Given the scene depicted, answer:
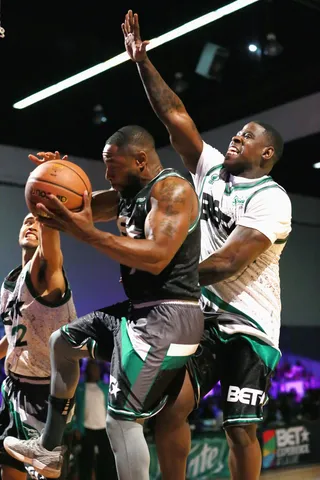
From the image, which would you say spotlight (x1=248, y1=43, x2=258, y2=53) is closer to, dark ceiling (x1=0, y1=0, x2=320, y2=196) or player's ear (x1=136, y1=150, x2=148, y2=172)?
dark ceiling (x1=0, y1=0, x2=320, y2=196)

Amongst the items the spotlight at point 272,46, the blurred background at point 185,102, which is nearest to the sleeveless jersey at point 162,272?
the blurred background at point 185,102

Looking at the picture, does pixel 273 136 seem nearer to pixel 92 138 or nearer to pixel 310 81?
pixel 310 81

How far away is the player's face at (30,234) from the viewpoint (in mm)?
5121

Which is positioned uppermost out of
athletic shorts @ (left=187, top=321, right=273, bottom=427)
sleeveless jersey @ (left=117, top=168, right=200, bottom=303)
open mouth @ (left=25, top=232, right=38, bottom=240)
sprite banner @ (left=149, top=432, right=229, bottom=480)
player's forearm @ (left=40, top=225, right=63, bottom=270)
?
open mouth @ (left=25, top=232, right=38, bottom=240)

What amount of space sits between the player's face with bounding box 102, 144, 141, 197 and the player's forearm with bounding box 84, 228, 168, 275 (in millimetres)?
487

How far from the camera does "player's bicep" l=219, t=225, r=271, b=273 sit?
370 centimetres

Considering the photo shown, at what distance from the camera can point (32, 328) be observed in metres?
4.83

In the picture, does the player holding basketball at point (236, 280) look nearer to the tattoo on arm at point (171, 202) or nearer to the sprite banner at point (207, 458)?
the tattoo on arm at point (171, 202)

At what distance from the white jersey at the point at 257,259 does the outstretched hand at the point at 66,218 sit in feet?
3.35

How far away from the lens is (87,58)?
9852mm

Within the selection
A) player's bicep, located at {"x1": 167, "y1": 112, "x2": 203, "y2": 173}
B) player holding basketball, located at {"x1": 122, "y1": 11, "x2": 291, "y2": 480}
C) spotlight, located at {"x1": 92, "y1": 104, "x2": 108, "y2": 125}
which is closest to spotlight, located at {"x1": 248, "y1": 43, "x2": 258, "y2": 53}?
spotlight, located at {"x1": 92, "y1": 104, "x2": 108, "y2": 125}

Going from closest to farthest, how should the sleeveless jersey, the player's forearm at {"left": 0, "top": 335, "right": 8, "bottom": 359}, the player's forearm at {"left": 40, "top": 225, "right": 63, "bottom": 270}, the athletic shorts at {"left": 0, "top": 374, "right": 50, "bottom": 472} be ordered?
the sleeveless jersey, the player's forearm at {"left": 40, "top": 225, "right": 63, "bottom": 270}, the athletic shorts at {"left": 0, "top": 374, "right": 50, "bottom": 472}, the player's forearm at {"left": 0, "top": 335, "right": 8, "bottom": 359}

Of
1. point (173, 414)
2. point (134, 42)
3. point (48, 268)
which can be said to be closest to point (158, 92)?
point (134, 42)

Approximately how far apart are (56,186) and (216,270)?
0.92m
